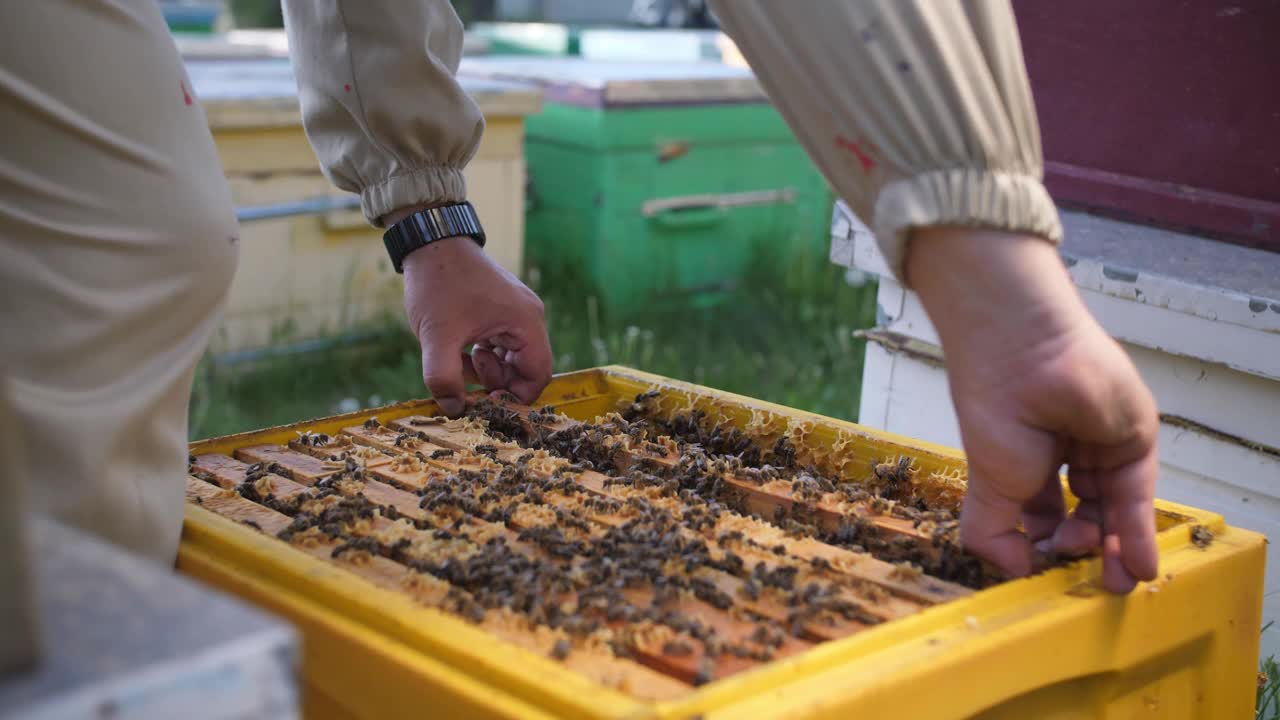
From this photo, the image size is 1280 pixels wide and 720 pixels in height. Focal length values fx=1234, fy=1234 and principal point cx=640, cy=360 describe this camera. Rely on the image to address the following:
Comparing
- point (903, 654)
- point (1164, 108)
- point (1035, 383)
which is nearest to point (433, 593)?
point (903, 654)

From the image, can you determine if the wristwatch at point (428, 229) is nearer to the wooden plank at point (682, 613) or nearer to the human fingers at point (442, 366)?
the human fingers at point (442, 366)

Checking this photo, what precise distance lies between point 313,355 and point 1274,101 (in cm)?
215

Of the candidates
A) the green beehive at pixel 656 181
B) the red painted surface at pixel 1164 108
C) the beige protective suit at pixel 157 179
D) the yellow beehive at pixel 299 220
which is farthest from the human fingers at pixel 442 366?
the green beehive at pixel 656 181

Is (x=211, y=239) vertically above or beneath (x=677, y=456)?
above

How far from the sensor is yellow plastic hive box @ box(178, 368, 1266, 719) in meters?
0.72

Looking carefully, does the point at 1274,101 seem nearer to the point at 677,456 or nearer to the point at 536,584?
the point at 677,456

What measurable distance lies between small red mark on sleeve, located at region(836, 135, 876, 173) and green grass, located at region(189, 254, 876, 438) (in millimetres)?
1970

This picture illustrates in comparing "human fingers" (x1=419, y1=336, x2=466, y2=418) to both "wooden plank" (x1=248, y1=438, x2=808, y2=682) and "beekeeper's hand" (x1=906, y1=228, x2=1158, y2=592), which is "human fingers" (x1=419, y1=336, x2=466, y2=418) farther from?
"beekeeper's hand" (x1=906, y1=228, x2=1158, y2=592)

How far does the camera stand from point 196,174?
3.24 feet

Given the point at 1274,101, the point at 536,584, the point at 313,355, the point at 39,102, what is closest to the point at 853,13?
the point at 536,584

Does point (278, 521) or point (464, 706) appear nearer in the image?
point (464, 706)

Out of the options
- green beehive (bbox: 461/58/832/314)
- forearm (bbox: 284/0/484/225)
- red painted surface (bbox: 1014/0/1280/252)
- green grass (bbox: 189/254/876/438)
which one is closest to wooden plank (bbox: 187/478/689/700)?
forearm (bbox: 284/0/484/225)

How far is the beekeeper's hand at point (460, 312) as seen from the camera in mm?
1394

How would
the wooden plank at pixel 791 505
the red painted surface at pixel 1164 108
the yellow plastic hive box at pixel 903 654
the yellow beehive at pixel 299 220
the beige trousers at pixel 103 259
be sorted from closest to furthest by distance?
the yellow plastic hive box at pixel 903 654, the beige trousers at pixel 103 259, the wooden plank at pixel 791 505, the red painted surface at pixel 1164 108, the yellow beehive at pixel 299 220
